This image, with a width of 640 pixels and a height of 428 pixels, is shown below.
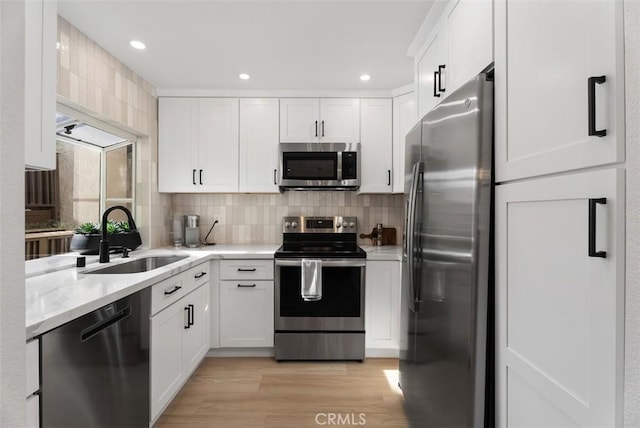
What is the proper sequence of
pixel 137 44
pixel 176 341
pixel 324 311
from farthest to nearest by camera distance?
pixel 324 311, pixel 137 44, pixel 176 341

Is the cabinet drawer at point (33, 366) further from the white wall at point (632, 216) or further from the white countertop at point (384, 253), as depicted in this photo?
the white countertop at point (384, 253)

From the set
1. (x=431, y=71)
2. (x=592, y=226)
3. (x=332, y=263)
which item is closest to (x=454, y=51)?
(x=431, y=71)

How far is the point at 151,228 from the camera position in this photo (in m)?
3.04

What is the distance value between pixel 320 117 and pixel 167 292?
2026mm

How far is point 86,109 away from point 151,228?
1.15 m

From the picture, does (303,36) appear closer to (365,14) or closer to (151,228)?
(365,14)

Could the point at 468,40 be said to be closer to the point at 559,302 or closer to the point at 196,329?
the point at 559,302

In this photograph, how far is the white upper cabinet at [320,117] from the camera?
3.17 meters

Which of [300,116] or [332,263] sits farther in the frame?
[300,116]

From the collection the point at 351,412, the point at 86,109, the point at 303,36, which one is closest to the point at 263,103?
the point at 303,36

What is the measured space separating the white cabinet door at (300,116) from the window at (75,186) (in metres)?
1.40

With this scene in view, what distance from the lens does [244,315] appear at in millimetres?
2863

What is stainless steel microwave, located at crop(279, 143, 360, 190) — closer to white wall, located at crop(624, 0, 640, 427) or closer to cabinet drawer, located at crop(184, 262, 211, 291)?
cabinet drawer, located at crop(184, 262, 211, 291)

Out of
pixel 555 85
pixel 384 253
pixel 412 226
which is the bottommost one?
pixel 384 253
